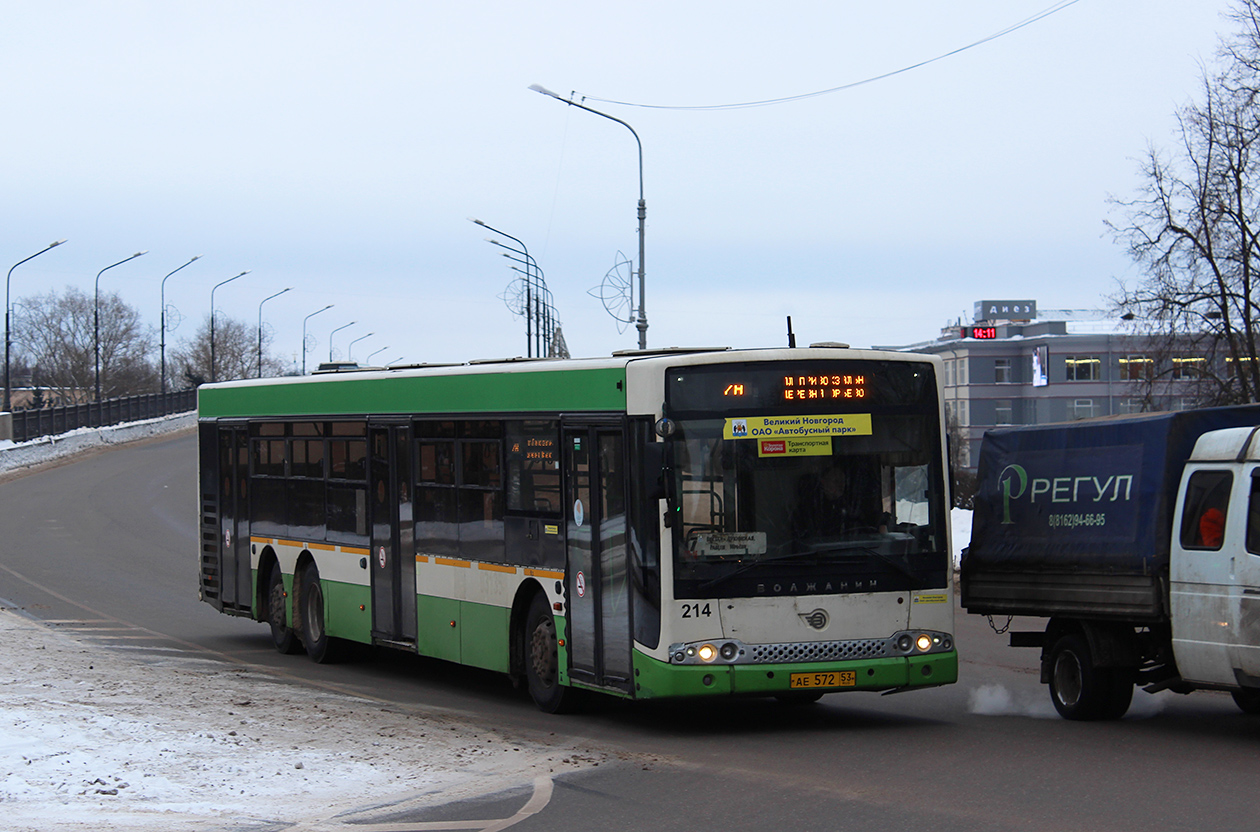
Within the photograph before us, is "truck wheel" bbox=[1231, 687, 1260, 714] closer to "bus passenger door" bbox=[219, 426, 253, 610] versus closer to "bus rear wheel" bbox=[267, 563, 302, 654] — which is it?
"bus rear wheel" bbox=[267, 563, 302, 654]

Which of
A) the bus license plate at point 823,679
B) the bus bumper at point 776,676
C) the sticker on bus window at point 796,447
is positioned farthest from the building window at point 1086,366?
the bus license plate at point 823,679

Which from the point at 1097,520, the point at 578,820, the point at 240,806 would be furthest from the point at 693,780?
the point at 1097,520

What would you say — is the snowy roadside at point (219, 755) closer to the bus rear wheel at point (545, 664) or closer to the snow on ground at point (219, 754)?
the snow on ground at point (219, 754)

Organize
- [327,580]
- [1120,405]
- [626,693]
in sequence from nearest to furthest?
[626,693] < [327,580] < [1120,405]

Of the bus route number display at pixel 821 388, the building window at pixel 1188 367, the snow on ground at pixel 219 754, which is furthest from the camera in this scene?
the building window at pixel 1188 367

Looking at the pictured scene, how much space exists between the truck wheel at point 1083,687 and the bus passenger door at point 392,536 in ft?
19.9

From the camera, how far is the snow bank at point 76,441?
5438 centimetres

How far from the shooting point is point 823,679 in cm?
1130

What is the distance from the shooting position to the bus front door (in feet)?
38.1

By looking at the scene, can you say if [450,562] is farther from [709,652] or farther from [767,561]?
[767,561]

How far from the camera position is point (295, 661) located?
57.1ft

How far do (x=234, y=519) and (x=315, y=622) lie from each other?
2532mm

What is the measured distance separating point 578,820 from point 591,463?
4.10 metres

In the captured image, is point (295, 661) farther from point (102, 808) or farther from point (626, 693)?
point (102, 808)
